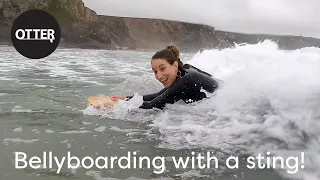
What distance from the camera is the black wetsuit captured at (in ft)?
14.8

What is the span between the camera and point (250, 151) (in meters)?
3.24

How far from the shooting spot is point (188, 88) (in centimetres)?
460

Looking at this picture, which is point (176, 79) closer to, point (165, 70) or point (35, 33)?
point (165, 70)

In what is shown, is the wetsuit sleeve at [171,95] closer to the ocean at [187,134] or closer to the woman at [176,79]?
the woman at [176,79]

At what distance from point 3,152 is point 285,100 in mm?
2682

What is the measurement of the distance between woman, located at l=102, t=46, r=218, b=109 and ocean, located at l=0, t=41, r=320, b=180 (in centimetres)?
13

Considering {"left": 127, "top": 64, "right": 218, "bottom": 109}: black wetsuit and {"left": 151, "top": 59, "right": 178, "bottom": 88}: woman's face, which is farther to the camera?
{"left": 127, "top": 64, "right": 218, "bottom": 109}: black wetsuit

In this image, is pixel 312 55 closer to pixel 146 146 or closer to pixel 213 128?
pixel 213 128

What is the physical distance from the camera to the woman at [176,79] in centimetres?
443

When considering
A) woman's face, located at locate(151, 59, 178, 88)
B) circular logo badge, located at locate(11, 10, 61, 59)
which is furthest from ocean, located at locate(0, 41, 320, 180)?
circular logo badge, located at locate(11, 10, 61, 59)

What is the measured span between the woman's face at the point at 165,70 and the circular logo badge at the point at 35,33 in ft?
3.81

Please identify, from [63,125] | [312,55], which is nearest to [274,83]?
[312,55]

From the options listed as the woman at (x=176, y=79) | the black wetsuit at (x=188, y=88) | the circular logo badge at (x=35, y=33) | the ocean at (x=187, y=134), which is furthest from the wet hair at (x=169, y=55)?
the circular logo badge at (x=35, y=33)

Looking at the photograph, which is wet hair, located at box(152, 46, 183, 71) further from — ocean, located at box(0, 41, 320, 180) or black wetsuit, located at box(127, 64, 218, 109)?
ocean, located at box(0, 41, 320, 180)
